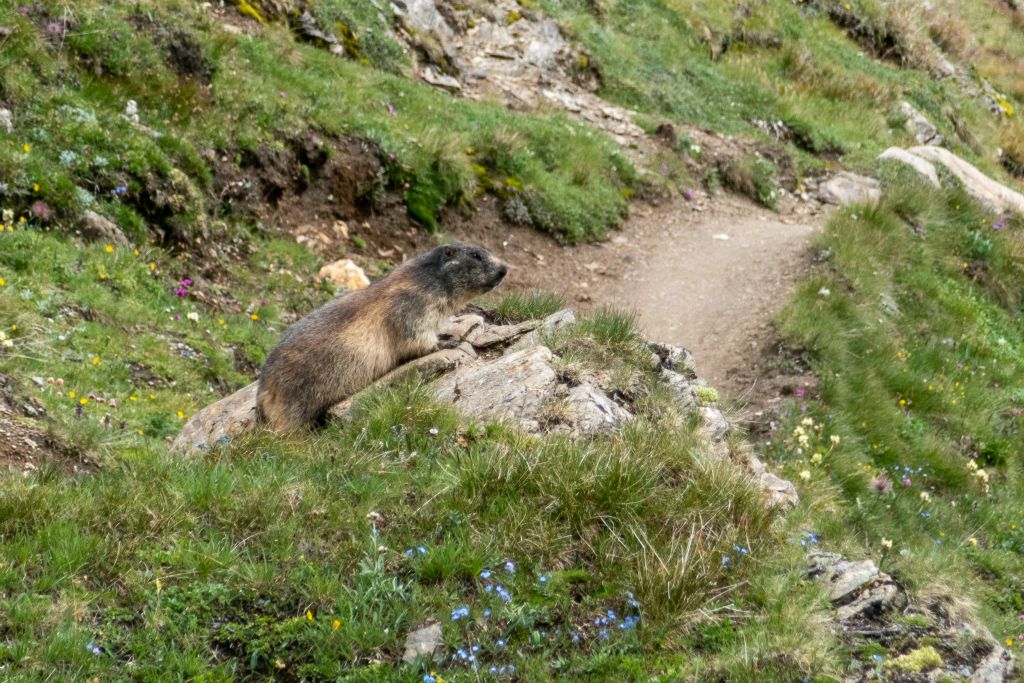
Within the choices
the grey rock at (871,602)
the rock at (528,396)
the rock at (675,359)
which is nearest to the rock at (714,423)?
the rock at (528,396)

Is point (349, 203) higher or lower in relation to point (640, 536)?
lower

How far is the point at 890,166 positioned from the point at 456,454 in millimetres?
17874

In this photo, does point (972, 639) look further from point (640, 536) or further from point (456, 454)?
point (456, 454)

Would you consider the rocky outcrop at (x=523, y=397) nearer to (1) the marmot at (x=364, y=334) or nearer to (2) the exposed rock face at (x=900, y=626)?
(1) the marmot at (x=364, y=334)

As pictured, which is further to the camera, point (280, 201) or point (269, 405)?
point (280, 201)

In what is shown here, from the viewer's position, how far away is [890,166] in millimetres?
22000

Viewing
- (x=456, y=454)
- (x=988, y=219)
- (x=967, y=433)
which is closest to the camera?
(x=456, y=454)

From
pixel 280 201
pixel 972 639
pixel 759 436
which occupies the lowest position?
pixel 280 201

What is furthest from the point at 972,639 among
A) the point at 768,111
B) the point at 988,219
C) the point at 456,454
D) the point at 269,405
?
the point at 768,111

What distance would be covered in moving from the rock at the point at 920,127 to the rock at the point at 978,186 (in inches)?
157

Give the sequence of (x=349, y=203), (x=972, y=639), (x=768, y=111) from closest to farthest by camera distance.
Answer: (x=972, y=639), (x=349, y=203), (x=768, y=111)

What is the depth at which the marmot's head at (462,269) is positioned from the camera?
9211 mm

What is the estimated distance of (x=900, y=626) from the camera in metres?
6.05

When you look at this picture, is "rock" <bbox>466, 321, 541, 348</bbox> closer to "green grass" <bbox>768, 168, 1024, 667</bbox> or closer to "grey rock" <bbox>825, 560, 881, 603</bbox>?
"green grass" <bbox>768, 168, 1024, 667</bbox>
